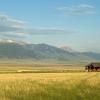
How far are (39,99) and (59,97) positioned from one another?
3.79 ft

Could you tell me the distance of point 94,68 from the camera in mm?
102312

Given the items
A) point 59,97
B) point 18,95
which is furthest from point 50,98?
point 18,95

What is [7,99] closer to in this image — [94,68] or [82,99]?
[82,99]

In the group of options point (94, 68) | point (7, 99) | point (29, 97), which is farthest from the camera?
point (94, 68)

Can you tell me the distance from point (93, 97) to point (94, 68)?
87571mm

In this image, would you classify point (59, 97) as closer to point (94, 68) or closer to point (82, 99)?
point (82, 99)

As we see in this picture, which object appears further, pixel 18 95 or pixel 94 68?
pixel 94 68

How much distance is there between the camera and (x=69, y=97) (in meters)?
15.2

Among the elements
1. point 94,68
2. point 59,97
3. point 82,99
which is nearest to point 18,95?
point 59,97

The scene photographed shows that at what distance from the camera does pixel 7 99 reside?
47.5 ft

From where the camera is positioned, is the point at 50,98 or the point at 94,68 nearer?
the point at 50,98

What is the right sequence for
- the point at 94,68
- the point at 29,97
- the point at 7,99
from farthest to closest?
the point at 94,68 → the point at 29,97 → the point at 7,99

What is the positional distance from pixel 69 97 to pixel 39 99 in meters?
1.39

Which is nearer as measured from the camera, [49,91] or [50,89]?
[49,91]
